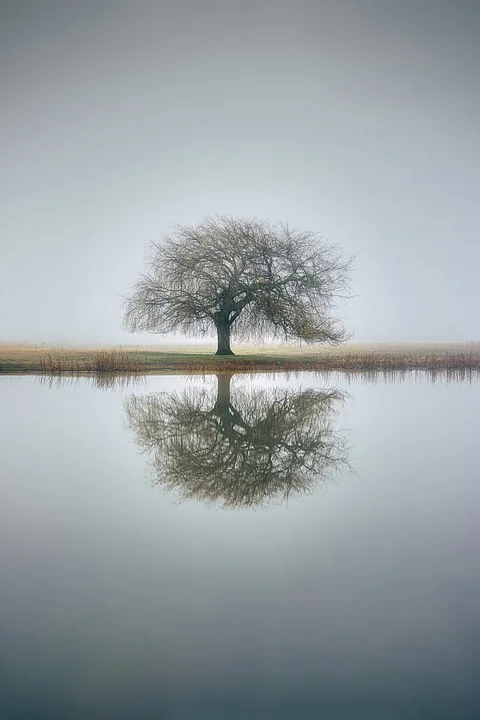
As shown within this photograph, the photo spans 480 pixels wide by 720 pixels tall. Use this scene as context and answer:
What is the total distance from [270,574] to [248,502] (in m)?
1.84

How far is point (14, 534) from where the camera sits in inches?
195

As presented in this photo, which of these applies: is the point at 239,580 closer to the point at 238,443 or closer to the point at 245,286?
the point at 238,443

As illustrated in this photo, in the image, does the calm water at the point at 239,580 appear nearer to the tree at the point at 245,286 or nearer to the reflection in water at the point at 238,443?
the reflection in water at the point at 238,443

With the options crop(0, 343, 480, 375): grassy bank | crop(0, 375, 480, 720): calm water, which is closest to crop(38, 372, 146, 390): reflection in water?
crop(0, 343, 480, 375): grassy bank

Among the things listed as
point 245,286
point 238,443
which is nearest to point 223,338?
point 245,286

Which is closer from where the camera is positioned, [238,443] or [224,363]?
[238,443]

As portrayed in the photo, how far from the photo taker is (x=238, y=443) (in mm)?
8875

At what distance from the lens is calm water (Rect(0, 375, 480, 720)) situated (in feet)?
9.41

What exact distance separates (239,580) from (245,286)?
22859 mm

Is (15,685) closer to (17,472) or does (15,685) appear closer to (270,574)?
(270,574)

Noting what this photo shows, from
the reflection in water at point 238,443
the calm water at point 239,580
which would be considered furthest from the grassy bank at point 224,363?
the calm water at point 239,580

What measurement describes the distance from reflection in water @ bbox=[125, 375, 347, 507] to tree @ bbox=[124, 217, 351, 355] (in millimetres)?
11927

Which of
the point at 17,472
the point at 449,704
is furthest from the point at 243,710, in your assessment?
the point at 17,472

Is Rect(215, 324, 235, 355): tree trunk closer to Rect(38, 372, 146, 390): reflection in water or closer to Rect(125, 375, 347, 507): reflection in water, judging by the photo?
Rect(38, 372, 146, 390): reflection in water
